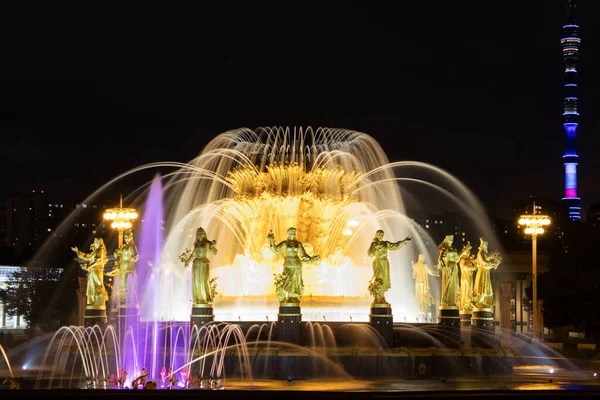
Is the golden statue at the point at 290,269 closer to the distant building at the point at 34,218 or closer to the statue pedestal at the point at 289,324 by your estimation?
the statue pedestal at the point at 289,324

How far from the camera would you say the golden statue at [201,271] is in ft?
111

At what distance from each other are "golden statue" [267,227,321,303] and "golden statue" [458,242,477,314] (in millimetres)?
8349

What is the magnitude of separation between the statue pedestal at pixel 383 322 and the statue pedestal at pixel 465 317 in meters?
6.58

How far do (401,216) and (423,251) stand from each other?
1905 millimetres

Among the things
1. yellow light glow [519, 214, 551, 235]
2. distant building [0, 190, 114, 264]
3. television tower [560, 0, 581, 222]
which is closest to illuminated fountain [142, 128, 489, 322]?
yellow light glow [519, 214, 551, 235]

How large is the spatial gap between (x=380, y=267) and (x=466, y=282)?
6.81m

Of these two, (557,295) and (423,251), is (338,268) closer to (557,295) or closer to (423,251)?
(423,251)

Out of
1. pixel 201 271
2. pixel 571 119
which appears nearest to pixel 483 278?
pixel 201 271

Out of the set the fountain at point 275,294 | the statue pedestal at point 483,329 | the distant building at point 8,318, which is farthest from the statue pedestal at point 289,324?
the distant building at point 8,318

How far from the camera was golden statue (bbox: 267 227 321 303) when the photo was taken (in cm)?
3319

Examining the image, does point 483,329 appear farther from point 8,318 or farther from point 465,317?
point 8,318

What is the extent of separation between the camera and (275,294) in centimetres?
3775

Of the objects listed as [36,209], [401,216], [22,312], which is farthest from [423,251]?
[36,209]

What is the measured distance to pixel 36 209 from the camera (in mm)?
158250
